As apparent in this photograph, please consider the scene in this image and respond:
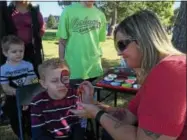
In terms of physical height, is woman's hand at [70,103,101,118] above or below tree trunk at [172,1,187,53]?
below

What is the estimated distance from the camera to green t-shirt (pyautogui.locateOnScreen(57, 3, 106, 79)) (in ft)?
13.2

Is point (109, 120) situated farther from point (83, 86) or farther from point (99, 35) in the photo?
point (99, 35)

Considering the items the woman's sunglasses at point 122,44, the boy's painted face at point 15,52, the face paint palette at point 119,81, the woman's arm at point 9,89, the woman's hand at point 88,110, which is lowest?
the woman's arm at point 9,89

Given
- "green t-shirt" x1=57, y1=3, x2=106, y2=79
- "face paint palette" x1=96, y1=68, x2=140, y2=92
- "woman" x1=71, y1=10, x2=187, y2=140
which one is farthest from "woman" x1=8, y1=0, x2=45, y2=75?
"woman" x1=71, y1=10, x2=187, y2=140

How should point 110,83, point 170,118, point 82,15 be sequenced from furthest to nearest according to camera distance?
point 82,15, point 110,83, point 170,118

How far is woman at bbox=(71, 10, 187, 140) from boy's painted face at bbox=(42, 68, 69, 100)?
0.66 metres

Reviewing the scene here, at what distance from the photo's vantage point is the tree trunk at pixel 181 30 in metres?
5.52

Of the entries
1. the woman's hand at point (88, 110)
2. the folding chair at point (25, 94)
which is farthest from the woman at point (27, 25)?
the woman's hand at point (88, 110)

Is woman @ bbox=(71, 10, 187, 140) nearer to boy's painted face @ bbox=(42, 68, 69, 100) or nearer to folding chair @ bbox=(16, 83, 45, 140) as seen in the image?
boy's painted face @ bbox=(42, 68, 69, 100)

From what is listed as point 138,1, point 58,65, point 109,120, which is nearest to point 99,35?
point 58,65

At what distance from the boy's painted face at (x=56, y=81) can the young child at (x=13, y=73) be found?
0.91 metres

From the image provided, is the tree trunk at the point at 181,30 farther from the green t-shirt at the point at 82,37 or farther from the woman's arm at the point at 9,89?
the woman's arm at the point at 9,89

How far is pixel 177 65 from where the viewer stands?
1.76m

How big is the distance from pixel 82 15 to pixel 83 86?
5.24ft
